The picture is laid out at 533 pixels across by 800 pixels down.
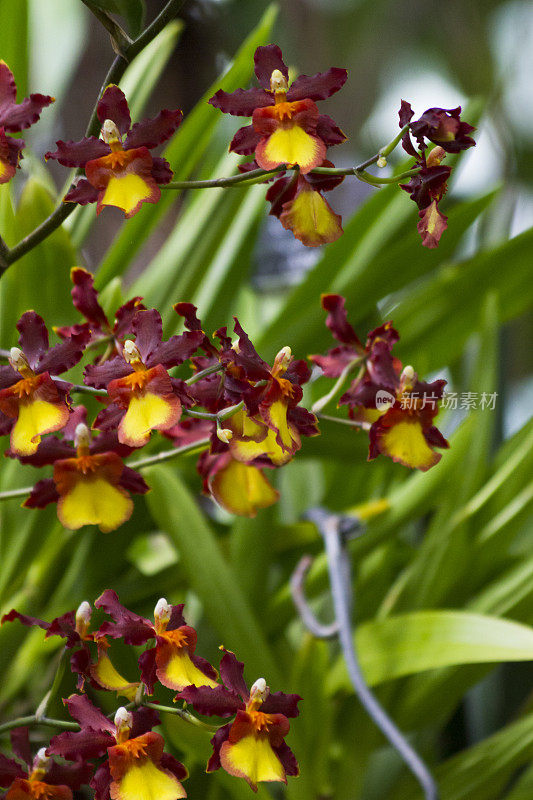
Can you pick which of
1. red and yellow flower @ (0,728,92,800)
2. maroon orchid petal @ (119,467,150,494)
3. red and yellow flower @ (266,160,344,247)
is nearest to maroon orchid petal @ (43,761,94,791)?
red and yellow flower @ (0,728,92,800)

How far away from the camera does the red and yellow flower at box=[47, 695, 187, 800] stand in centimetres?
25

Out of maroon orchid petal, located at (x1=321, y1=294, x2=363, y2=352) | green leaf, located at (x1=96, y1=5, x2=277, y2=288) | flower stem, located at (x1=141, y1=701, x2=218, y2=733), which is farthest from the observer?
green leaf, located at (x1=96, y1=5, x2=277, y2=288)

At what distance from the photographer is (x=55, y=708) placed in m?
0.35

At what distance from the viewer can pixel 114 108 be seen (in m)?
0.26

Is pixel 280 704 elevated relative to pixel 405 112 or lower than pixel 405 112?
lower

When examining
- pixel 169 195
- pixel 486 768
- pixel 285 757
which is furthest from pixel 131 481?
pixel 486 768

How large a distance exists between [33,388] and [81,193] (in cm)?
7

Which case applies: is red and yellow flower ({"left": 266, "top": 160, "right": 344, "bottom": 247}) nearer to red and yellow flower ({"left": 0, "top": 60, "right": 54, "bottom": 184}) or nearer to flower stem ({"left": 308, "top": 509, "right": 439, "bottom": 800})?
red and yellow flower ({"left": 0, "top": 60, "right": 54, "bottom": 184})

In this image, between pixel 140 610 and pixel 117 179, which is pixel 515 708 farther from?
pixel 117 179

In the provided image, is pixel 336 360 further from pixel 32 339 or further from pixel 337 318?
pixel 32 339

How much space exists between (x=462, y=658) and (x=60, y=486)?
269mm

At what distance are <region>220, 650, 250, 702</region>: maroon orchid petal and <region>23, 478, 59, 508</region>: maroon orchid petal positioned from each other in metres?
0.10

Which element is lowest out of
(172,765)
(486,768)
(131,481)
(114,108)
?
(486,768)

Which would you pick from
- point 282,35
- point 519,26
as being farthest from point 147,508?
point 519,26
